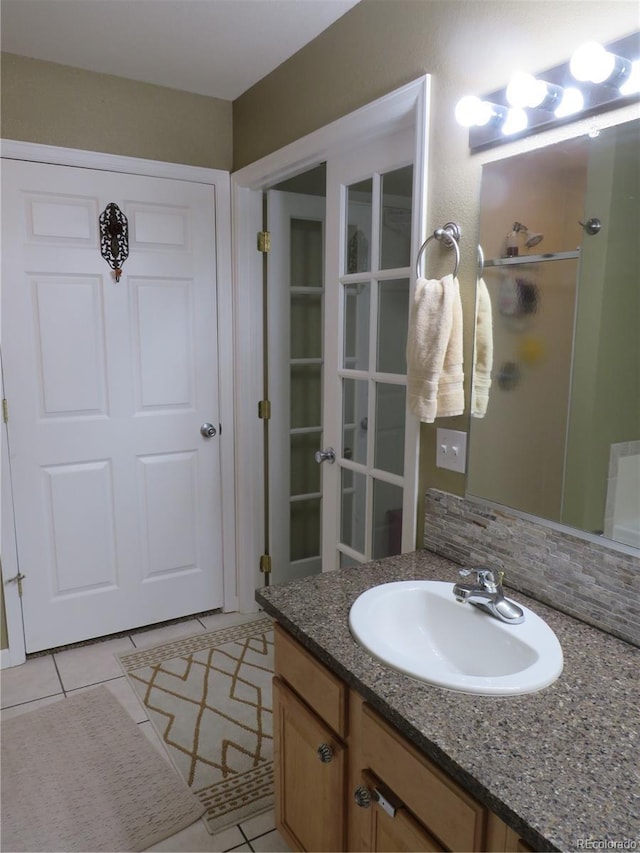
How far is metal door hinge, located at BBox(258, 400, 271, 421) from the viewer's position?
2.90 metres

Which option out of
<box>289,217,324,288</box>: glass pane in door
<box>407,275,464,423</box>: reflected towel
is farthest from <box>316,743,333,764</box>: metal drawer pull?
<box>289,217,324,288</box>: glass pane in door

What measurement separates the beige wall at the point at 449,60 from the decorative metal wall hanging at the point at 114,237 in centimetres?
86

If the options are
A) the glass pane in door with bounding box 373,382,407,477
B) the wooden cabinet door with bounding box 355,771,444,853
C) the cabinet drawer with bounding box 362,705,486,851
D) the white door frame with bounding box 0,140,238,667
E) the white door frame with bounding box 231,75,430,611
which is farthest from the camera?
the white door frame with bounding box 0,140,238,667

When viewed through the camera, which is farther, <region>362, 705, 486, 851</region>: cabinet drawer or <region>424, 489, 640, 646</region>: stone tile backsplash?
<region>424, 489, 640, 646</region>: stone tile backsplash

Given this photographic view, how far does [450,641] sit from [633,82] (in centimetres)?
120

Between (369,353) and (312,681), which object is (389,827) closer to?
(312,681)

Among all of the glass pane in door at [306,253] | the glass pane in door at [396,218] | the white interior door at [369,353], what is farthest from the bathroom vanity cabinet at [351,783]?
the glass pane in door at [306,253]

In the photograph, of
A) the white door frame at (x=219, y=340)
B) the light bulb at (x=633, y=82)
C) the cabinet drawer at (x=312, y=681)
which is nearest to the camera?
the light bulb at (x=633, y=82)

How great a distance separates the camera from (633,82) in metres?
1.14

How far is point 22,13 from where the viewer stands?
1943 millimetres

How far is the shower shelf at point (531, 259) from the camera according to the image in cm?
131

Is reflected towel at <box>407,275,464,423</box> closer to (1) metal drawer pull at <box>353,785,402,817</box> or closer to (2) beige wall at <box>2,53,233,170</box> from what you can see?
(1) metal drawer pull at <box>353,785,402,817</box>

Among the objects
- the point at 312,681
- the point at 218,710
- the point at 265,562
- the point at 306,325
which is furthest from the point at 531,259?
the point at 265,562

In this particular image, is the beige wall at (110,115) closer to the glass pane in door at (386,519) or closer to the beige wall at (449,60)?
the beige wall at (449,60)
